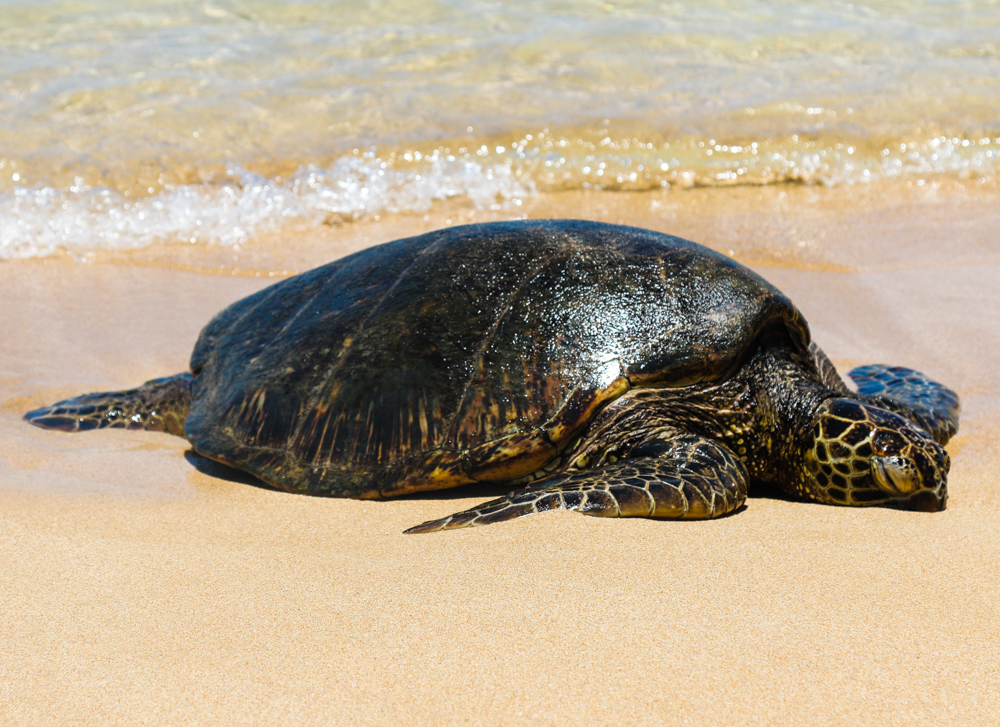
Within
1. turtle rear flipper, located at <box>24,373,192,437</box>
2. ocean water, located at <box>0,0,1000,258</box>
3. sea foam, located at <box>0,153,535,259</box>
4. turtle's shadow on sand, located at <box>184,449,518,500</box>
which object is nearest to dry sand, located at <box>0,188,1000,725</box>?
turtle's shadow on sand, located at <box>184,449,518,500</box>

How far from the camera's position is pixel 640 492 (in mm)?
2590

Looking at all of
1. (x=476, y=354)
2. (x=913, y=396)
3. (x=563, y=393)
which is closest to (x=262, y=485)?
(x=476, y=354)

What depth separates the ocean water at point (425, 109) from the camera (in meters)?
6.58

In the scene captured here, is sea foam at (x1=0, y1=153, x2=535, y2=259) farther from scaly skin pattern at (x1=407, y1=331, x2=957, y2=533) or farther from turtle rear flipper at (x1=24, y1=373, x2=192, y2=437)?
scaly skin pattern at (x1=407, y1=331, x2=957, y2=533)

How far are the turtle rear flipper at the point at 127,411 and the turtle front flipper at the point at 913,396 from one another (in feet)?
9.16

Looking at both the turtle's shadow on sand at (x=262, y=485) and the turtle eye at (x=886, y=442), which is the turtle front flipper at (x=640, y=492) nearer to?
the turtle's shadow on sand at (x=262, y=485)

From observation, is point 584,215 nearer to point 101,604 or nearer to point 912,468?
point 912,468

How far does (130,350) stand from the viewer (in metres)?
4.63

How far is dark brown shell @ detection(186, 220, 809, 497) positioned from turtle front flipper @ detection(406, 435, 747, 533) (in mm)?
220

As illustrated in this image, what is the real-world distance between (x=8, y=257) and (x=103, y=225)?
64 centimetres

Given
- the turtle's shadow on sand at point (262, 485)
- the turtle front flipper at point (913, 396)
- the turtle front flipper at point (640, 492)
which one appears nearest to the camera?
the turtle front flipper at point (640, 492)

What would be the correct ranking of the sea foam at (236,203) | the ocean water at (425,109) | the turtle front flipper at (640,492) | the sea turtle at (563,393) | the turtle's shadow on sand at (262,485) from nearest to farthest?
the turtle front flipper at (640,492)
the sea turtle at (563,393)
the turtle's shadow on sand at (262,485)
the sea foam at (236,203)
the ocean water at (425,109)

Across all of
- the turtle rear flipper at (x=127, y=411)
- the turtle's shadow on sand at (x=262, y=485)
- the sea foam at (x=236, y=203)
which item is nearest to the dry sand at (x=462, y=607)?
the turtle's shadow on sand at (x=262, y=485)

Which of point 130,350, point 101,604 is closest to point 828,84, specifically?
point 130,350
